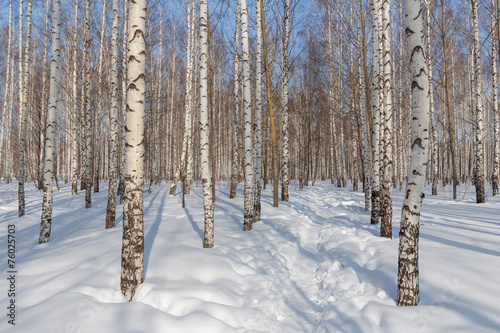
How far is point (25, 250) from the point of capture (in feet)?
15.2

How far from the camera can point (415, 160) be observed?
2734 mm

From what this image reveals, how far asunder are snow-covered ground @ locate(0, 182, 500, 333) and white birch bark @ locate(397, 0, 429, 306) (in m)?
0.30

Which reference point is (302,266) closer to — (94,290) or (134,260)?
(134,260)

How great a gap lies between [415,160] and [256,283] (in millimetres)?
2637

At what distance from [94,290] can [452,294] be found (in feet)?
13.3

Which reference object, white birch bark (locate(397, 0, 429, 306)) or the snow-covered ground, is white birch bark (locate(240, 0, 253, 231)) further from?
white birch bark (locate(397, 0, 429, 306))

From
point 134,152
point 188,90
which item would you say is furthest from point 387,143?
point 188,90

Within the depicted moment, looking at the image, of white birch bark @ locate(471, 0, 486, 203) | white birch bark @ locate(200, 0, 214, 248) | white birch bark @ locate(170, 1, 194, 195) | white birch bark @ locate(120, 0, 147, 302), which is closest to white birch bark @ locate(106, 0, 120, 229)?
white birch bark @ locate(200, 0, 214, 248)

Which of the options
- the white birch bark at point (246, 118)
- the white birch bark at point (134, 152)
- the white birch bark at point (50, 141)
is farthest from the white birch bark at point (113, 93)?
the white birch bark at point (134, 152)

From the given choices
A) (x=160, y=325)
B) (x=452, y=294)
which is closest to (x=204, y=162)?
(x=160, y=325)

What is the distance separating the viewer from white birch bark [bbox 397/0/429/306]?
2.71m

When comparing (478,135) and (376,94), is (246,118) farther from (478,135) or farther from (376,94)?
(478,135)

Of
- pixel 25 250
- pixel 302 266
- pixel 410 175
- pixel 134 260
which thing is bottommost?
pixel 302 266

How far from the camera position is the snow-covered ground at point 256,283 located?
8.17 feet
